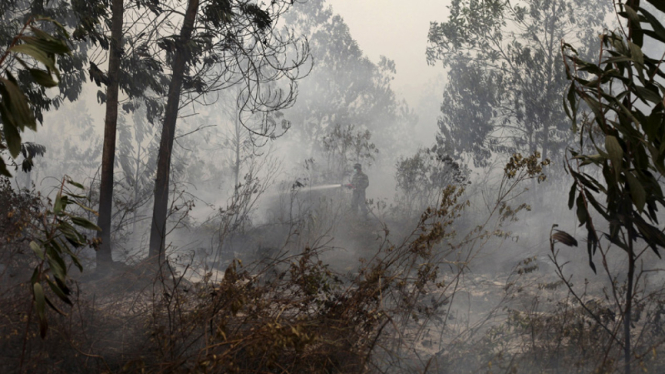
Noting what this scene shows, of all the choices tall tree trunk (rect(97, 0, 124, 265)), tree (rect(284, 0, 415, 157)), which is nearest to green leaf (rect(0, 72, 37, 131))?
tall tree trunk (rect(97, 0, 124, 265))

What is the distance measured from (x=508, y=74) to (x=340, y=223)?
6.72 meters

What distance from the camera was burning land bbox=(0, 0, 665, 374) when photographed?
185 cm

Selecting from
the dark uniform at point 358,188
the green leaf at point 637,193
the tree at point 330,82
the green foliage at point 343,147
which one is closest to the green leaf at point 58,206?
the green leaf at point 637,193

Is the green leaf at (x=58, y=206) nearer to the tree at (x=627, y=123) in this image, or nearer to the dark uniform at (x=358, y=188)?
the tree at (x=627, y=123)

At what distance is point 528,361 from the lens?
11.4 ft

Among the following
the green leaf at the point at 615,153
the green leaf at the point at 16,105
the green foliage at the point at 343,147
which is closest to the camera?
the green leaf at the point at 16,105

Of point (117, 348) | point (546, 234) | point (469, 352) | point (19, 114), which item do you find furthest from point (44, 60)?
point (546, 234)

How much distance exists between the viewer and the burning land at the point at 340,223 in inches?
72.9

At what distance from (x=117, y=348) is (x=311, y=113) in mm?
20110

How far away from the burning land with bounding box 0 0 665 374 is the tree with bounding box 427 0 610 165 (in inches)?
2.4

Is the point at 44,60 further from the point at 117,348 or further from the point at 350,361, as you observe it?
the point at 117,348

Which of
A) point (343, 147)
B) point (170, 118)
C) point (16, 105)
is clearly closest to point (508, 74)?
point (343, 147)

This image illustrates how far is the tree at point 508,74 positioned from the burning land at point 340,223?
60 millimetres

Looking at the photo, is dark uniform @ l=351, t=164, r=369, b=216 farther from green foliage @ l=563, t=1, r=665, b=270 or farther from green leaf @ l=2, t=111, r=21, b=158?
green leaf @ l=2, t=111, r=21, b=158
